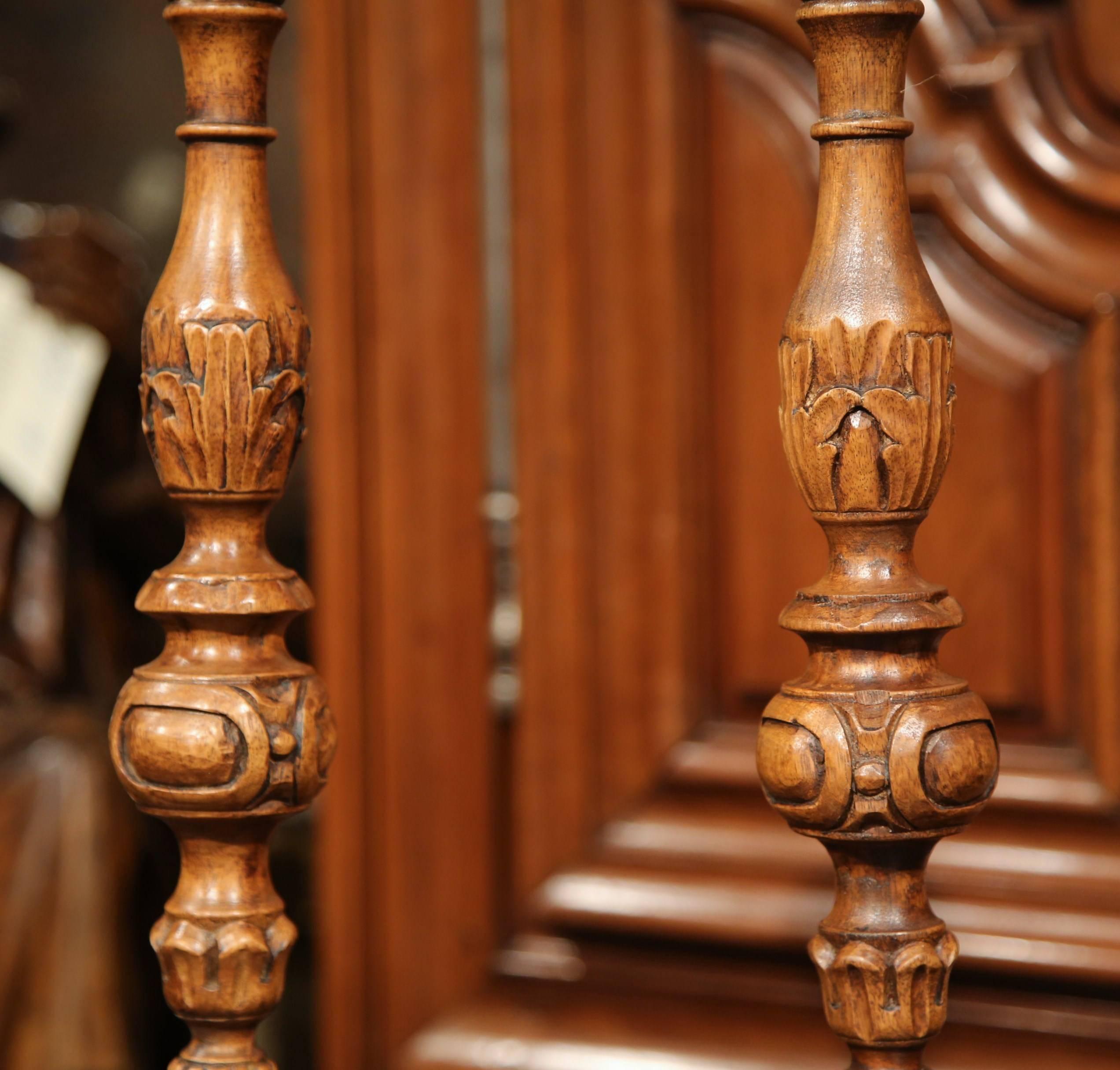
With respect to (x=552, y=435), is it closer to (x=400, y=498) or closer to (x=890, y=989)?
(x=400, y=498)

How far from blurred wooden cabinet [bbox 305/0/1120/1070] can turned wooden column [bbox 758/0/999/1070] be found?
12.9 inches

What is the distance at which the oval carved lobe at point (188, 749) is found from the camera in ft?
1.33

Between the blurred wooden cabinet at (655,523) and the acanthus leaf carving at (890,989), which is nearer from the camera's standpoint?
the acanthus leaf carving at (890,989)

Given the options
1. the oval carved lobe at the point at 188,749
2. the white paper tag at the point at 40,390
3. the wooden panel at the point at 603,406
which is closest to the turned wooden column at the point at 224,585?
the oval carved lobe at the point at 188,749

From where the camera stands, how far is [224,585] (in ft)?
1.38

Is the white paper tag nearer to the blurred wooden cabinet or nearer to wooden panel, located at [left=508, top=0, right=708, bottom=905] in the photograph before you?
the blurred wooden cabinet

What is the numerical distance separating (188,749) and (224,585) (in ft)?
0.16

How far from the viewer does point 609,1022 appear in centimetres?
78

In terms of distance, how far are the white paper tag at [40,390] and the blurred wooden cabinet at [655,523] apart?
0.55 ft

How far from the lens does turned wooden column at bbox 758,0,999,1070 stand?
365mm

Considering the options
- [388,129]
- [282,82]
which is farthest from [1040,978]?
[282,82]

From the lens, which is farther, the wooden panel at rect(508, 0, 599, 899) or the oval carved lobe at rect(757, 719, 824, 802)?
the wooden panel at rect(508, 0, 599, 899)

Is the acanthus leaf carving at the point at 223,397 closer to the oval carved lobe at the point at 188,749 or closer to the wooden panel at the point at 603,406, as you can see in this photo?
the oval carved lobe at the point at 188,749

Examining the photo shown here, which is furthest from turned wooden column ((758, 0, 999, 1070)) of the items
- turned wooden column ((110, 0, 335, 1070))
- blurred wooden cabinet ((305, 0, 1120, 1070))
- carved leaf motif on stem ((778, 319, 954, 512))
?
blurred wooden cabinet ((305, 0, 1120, 1070))
